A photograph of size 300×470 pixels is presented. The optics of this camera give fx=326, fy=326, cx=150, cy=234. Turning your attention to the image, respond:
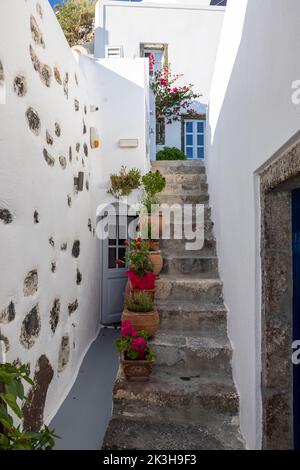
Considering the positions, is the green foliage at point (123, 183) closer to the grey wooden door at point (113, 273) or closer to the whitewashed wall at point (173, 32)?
the grey wooden door at point (113, 273)

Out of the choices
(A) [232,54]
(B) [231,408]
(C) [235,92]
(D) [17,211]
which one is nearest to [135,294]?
(B) [231,408]

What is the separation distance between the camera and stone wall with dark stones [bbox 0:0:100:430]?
1.96m

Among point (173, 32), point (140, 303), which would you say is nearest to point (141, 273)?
point (140, 303)

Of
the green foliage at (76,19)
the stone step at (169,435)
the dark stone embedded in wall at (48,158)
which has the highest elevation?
the green foliage at (76,19)

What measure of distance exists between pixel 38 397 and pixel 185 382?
1228 mm

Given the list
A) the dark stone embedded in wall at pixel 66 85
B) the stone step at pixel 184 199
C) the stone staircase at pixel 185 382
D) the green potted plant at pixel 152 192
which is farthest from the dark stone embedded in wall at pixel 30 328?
the stone step at pixel 184 199

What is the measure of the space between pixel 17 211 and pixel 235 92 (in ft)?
6.48

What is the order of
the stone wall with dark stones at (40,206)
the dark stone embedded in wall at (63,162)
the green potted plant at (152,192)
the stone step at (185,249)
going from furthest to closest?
the green potted plant at (152,192) → the stone step at (185,249) → the dark stone embedded in wall at (63,162) → the stone wall with dark stones at (40,206)

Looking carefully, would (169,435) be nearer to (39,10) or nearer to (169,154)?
(39,10)

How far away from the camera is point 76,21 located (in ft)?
29.8

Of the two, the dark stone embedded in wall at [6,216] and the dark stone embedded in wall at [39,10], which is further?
the dark stone embedded in wall at [39,10]

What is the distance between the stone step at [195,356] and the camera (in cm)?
301

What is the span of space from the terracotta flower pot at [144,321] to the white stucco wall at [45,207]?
0.61 metres

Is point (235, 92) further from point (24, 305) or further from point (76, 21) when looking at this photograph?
point (76, 21)
